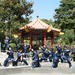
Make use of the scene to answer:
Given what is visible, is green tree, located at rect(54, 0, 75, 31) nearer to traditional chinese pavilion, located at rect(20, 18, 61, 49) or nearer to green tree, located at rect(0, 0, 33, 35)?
green tree, located at rect(0, 0, 33, 35)

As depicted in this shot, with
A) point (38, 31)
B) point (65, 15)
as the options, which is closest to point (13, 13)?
point (38, 31)

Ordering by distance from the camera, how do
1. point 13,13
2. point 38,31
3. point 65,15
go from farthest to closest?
point 65,15 < point 13,13 < point 38,31

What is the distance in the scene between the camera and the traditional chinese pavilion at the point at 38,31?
1482 inches

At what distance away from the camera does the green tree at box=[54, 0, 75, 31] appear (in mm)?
61812

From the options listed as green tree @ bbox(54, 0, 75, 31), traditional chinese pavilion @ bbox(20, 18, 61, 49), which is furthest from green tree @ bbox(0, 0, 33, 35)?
green tree @ bbox(54, 0, 75, 31)

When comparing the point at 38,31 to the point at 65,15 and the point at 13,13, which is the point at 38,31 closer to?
the point at 13,13

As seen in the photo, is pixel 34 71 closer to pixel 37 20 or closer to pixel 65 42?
pixel 37 20

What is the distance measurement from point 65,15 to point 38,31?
25.6m

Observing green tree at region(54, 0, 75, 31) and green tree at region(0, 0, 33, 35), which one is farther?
green tree at region(54, 0, 75, 31)

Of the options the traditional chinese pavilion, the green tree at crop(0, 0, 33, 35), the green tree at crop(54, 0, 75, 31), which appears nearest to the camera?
the traditional chinese pavilion

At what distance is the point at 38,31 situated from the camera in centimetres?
3844

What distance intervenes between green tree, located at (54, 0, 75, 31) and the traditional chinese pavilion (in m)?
22.4

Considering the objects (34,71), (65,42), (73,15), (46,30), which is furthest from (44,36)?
(73,15)

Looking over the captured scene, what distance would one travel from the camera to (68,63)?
955 inches
